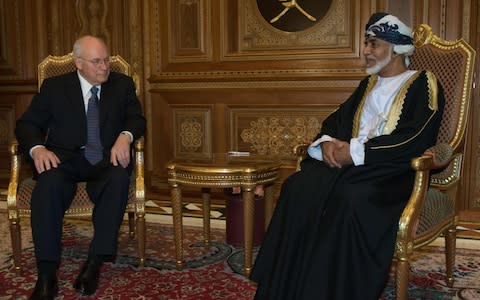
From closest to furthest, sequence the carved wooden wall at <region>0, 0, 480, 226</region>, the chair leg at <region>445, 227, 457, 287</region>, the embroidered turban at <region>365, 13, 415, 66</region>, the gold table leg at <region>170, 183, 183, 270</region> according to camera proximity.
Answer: the embroidered turban at <region>365, 13, 415, 66</region> < the chair leg at <region>445, 227, 457, 287</region> < the gold table leg at <region>170, 183, 183, 270</region> < the carved wooden wall at <region>0, 0, 480, 226</region>

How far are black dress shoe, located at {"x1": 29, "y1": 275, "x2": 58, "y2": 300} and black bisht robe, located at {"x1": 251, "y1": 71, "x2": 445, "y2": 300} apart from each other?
101cm

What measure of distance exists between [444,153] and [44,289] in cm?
203

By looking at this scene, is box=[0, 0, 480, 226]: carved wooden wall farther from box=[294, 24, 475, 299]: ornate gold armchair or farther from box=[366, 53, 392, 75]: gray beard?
box=[366, 53, 392, 75]: gray beard

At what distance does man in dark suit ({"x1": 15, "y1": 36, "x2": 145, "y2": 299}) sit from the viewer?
2846 mm

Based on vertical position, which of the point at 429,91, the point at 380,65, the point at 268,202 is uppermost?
the point at 380,65

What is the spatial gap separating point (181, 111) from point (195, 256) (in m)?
2.15

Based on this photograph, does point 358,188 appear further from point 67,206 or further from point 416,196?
point 67,206

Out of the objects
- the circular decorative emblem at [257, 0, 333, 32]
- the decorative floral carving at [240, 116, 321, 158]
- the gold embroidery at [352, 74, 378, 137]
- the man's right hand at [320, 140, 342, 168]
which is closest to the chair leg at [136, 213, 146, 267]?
the man's right hand at [320, 140, 342, 168]

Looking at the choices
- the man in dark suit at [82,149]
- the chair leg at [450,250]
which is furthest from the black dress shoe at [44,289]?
the chair leg at [450,250]

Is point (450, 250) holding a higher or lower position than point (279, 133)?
lower

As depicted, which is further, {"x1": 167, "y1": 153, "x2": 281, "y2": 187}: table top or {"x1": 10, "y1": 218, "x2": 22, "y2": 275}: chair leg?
{"x1": 10, "y1": 218, "x2": 22, "y2": 275}: chair leg

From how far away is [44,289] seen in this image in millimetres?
2729

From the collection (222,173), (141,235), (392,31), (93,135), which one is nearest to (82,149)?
(93,135)

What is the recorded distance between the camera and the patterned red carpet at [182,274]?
2840 mm
